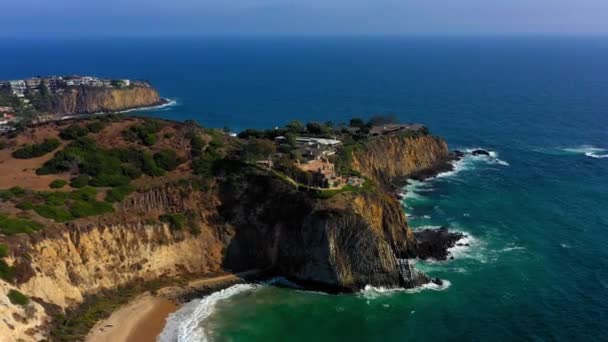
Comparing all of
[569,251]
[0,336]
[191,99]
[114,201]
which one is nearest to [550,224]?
[569,251]

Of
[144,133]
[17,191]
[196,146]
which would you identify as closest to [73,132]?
[144,133]

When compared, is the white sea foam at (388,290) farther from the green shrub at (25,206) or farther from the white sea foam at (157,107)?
the white sea foam at (157,107)

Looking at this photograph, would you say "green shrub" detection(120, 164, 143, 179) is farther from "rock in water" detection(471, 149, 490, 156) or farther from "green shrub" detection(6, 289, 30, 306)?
"rock in water" detection(471, 149, 490, 156)

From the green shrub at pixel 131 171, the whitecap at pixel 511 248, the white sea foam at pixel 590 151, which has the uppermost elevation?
the green shrub at pixel 131 171

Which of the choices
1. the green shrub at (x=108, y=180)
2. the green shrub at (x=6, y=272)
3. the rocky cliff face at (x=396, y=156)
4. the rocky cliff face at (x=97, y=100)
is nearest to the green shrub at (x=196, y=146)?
the green shrub at (x=108, y=180)

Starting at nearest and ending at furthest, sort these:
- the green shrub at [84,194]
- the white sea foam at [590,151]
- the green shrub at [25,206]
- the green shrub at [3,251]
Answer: the green shrub at [3,251] → the green shrub at [25,206] → the green shrub at [84,194] → the white sea foam at [590,151]

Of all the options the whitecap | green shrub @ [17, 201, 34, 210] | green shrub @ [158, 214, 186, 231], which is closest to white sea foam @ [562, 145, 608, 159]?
the whitecap
